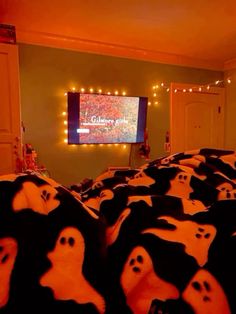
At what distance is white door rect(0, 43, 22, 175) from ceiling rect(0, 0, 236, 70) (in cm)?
39

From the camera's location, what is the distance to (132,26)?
233cm

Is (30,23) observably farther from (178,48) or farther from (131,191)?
(131,191)

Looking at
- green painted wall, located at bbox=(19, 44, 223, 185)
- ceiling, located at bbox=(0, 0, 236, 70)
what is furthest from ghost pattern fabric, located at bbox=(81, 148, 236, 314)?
green painted wall, located at bbox=(19, 44, 223, 185)

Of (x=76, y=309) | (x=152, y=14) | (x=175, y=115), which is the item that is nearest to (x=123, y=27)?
(x=152, y=14)

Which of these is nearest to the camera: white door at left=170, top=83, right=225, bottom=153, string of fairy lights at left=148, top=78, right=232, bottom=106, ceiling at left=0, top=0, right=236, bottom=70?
ceiling at left=0, top=0, right=236, bottom=70

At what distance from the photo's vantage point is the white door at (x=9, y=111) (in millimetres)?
1979

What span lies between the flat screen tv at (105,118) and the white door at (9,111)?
65 centimetres

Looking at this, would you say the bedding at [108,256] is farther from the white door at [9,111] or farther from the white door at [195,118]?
the white door at [195,118]

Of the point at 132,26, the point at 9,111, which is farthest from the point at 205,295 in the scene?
the point at 132,26

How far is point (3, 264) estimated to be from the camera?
0.42 meters

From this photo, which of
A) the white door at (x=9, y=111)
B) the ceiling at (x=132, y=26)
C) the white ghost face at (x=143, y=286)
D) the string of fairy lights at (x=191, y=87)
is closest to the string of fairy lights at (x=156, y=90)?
the string of fairy lights at (x=191, y=87)

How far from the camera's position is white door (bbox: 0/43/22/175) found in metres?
1.98

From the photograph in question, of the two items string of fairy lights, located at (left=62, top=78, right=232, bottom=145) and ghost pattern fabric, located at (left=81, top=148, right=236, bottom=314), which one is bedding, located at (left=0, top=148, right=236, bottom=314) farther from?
string of fairy lights, located at (left=62, top=78, right=232, bottom=145)

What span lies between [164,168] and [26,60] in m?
2.11
